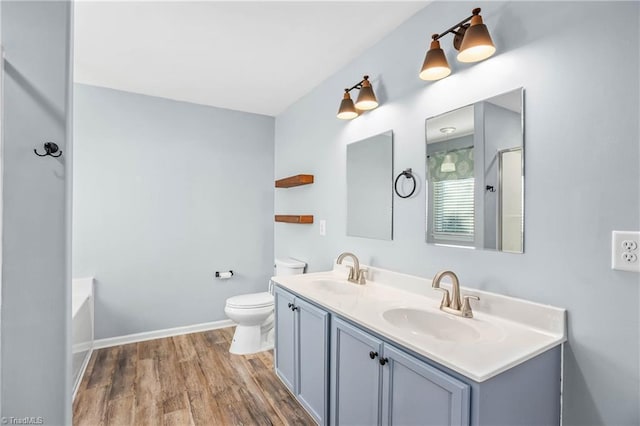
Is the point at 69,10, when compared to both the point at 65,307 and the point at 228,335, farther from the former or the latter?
the point at 228,335

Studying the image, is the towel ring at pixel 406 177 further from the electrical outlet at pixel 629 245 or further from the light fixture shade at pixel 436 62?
the electrical outlet at pixel 629 245

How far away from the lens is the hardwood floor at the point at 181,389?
6.40 ft

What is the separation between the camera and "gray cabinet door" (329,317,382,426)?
139 centimetres

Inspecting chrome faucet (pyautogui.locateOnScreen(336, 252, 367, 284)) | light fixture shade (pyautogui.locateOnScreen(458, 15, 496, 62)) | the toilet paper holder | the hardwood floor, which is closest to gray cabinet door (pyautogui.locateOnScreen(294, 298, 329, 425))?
the hardwood floor

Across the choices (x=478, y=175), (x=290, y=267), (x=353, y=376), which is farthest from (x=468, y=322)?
(x=290, y=267)

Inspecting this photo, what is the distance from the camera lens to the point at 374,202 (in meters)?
2.23

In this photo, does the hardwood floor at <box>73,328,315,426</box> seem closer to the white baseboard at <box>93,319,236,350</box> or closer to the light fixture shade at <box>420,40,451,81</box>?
the white baseboard at <box>93,319,236,350</box>

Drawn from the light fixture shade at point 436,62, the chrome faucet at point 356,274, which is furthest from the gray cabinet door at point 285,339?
the light fixture shade at point 436,62

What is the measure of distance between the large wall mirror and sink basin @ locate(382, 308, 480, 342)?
381mm

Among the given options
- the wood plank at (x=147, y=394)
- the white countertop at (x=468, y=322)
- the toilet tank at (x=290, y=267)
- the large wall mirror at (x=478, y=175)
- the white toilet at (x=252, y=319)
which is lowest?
the wood plank at (x=147, y=394)

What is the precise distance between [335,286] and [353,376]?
2.49ft

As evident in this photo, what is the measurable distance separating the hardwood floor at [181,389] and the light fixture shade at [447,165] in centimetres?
164

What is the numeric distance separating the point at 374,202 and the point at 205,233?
1998 millimetres

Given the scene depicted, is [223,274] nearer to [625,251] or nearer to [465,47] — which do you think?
[465,47]
